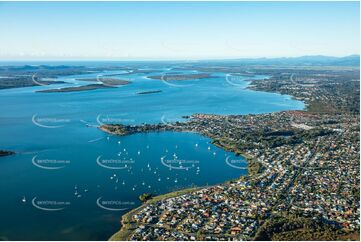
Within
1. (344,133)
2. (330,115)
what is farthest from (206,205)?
(330,115)

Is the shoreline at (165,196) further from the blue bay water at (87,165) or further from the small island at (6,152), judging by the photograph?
the small island at (6,152)

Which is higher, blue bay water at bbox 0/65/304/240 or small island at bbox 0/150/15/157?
small island at bbox 0/150/15/157

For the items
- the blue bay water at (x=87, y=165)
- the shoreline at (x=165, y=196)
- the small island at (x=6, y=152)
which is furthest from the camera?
the small island at (x=6, y=152)

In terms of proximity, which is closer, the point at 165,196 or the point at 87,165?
the point at 165,196

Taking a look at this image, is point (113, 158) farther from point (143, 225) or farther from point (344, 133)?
point (344, 133)

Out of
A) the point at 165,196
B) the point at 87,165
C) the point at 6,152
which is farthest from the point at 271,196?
the point at 6,152

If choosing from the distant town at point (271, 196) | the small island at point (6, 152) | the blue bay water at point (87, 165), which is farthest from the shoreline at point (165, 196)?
the small island at point (6, 152)

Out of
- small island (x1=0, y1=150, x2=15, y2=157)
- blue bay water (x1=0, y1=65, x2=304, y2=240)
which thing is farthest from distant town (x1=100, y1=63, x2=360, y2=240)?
small island (x1=0, y1=150, x2=15, y2=157)

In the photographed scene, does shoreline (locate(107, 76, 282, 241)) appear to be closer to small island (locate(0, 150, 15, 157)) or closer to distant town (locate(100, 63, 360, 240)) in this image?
distant town (locate(100, 63, 360, 240))

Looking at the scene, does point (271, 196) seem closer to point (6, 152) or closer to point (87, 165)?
point (87, 165)
